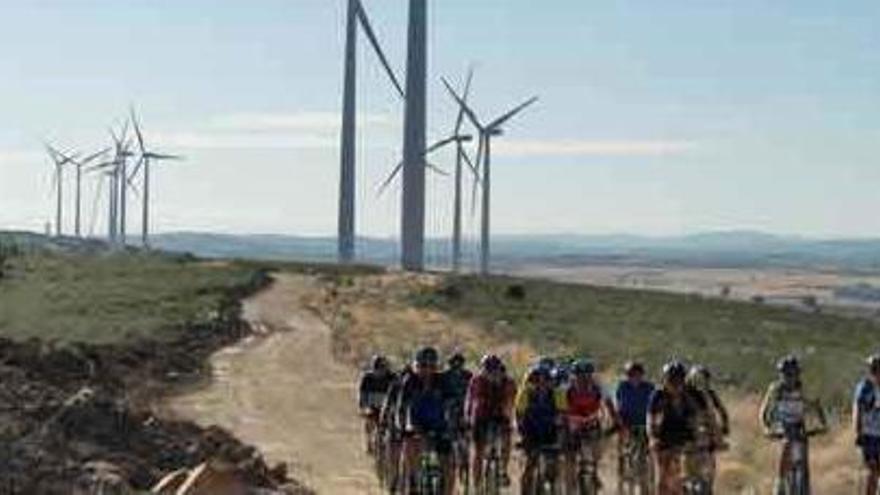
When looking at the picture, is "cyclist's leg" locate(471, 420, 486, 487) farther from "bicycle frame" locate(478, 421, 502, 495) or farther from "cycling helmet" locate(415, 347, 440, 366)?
"cycling helmet" locate(415, 347, 440, 366)

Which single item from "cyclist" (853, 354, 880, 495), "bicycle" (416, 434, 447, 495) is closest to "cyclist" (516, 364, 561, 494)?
"bicycle" (416, 434, 447, 495)

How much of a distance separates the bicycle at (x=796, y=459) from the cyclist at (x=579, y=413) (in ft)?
6.58

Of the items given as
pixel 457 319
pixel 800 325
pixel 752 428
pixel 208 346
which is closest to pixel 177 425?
pixel 752 428

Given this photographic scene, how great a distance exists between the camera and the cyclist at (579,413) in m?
20.0

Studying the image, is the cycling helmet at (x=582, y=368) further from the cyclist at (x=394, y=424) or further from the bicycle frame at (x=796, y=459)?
the bicycle frame at (x=796, y=459)

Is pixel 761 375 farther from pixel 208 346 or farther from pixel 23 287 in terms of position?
pixel 23 287

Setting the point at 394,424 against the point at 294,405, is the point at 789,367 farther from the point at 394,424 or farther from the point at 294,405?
the point at 294,405

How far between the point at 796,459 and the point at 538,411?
260cm

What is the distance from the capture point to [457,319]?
64500 millimetres

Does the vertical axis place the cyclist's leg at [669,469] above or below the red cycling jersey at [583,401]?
below

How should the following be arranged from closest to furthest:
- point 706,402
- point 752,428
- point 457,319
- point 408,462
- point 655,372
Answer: point 706,402 < point 408,462 < point 752,428 < point 655,372 < point 457,319

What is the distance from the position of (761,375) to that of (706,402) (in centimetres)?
1745

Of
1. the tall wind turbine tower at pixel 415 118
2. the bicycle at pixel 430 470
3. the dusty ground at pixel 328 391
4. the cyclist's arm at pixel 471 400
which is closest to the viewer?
the bicycle at pixel 430 470

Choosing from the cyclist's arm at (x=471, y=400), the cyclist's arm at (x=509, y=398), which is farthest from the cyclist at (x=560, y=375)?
the cyclist's arm at (x=471, y=400)
